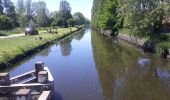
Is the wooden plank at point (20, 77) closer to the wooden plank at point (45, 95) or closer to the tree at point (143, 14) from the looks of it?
the wooden plank at point (45, 95)

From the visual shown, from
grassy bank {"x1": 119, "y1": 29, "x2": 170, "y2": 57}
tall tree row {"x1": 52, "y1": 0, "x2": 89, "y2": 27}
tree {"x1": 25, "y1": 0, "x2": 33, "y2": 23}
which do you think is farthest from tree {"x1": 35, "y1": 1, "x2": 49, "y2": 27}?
grassy bank {"x1": 119, "y1": 29, "x2": 170, "y2": 57}

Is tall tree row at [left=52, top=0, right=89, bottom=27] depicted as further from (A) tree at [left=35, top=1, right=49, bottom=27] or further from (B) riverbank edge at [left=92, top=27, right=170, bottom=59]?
(B) riverbank edge at [left=92, top=27, right=170, bottom=59]

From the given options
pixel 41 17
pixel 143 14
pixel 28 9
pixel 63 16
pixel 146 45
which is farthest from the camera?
pixel 63 16

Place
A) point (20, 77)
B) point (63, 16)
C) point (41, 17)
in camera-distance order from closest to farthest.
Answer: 1. point (20, 77)
2. point (41, 17)
3. point (63, 16)

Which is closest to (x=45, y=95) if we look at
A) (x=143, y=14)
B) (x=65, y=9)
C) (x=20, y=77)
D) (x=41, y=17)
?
(x=20, y=77)

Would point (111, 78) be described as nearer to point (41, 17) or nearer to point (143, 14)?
point (143, 14)

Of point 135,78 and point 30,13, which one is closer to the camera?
point 135,78

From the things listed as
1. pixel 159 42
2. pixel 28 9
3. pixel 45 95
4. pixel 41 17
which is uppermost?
pixel 28 9

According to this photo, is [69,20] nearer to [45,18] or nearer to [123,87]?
[45,18]

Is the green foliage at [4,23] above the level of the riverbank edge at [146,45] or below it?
above

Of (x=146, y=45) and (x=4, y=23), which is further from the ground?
(x=4, y=23)

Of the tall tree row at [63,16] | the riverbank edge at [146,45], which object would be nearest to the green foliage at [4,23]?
the riverbank edge at [146,45]

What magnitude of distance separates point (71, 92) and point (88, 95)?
44.7 inches

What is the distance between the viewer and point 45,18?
118000mm
